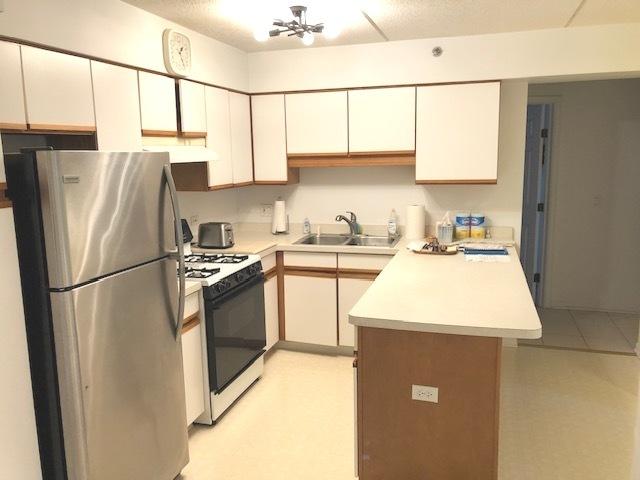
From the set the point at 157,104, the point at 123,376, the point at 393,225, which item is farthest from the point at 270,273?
the point at 123,376

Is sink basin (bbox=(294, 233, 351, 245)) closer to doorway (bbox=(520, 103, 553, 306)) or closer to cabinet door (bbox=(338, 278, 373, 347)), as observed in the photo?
cabinet door (bbox=(338, 278, 373, 347))

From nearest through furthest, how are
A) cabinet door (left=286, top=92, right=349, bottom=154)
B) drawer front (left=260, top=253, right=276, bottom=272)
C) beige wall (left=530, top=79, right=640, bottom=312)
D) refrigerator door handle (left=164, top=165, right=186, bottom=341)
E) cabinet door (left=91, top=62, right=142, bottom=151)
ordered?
refrigerator door handle (left=164, top=165, right=186, bottom=341) < cabinet door (left=91, top=62, right=142, bottom=151) < drawer front (left=260, top=253, right=276, bottom=272) < cabinet door (left=286, top=92, right=349, bottom=154) < beige wall (left=530, top=79, right=640, bottom=312)

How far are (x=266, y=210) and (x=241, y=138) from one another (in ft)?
2.61

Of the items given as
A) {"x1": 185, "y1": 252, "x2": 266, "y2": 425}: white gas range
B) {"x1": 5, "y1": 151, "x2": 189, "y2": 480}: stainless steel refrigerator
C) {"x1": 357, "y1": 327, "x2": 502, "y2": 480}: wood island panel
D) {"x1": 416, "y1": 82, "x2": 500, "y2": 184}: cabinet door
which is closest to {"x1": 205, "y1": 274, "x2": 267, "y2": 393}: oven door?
{"x1": 185, "y1": 252, "x2": 266, "y2": 425}: white gas range

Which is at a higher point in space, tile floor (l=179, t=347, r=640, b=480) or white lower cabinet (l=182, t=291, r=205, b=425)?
white lower cabinet (l=182, t=291, r=205, b=425)

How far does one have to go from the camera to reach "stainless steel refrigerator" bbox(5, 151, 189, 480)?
1822mm

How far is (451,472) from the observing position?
2.09 m

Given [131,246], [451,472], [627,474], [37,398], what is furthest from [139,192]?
[627,474]

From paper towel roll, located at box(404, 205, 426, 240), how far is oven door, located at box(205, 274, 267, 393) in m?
1.25

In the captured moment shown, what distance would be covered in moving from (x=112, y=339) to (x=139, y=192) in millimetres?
616

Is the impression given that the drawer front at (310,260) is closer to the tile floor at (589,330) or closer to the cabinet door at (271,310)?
the cabinet door at (271,310)

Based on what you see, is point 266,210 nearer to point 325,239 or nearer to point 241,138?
point 325,239

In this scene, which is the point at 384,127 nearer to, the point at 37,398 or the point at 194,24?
the point at 194,24

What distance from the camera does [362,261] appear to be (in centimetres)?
380
